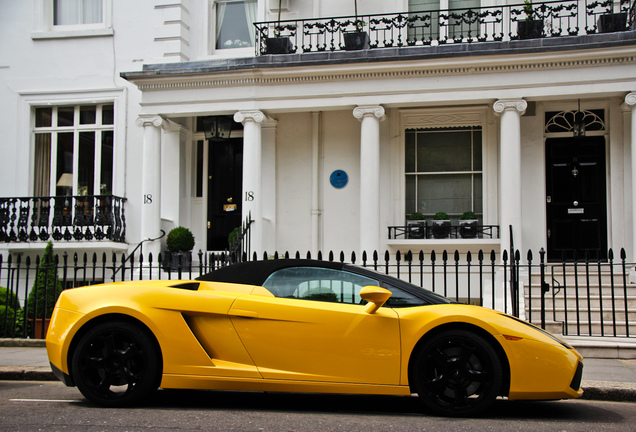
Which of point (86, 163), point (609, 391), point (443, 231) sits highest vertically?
point (86, 163)

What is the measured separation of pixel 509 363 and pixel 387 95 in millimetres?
8716

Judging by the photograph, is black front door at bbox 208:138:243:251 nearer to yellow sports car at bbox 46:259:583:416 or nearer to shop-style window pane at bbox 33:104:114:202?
shop-style window pane at bbox 33:104:114:202

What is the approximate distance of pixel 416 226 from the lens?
13.6 meters

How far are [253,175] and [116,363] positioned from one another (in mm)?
8148

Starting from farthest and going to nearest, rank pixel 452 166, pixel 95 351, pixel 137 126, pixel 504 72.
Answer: pixel 137 126, pixel 452 166, pixel 504 72, pixel 95 351

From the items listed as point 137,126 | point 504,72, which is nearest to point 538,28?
point 504,72

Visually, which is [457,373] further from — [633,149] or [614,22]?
[614,22]

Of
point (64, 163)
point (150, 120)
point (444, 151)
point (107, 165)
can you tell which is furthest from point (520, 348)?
point (64, 163)

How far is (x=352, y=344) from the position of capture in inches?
202

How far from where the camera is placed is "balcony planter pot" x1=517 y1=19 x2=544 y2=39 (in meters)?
12.6

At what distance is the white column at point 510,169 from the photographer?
12250 millimetres

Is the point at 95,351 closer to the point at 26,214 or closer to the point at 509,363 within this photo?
the point at 509,363

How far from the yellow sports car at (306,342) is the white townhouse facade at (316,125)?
7.31 meters

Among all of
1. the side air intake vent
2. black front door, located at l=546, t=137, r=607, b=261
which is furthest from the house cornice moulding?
the side air intake vent
